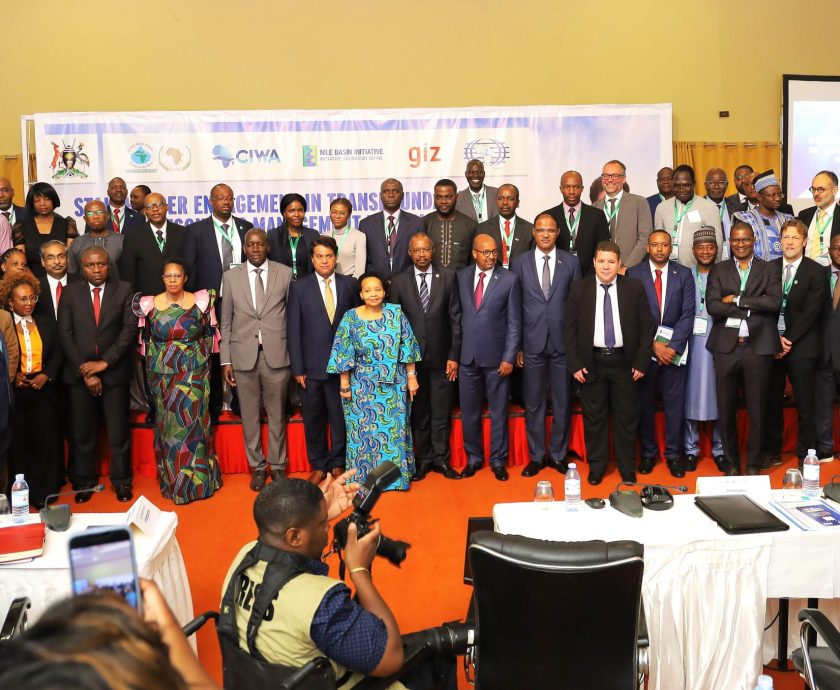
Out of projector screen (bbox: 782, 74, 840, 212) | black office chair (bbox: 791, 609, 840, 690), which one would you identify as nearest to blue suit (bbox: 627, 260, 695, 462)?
black office chair (bbox: 791, 609, 840, 690)

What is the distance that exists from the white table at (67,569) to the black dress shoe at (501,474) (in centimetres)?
296

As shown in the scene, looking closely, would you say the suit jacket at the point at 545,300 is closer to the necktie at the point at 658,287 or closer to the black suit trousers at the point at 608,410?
the black suit trousers at the point at 608,410

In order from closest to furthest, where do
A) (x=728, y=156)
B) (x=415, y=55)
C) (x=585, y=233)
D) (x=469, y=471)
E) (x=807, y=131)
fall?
1. (x=469, y=471)
2. (x=585, y=233)
3. (x=415, y=55)
4. (x=807, y=131)
5. (x=728, y=156)

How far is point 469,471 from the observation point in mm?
6289

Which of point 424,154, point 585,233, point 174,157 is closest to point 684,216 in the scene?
point 585,233

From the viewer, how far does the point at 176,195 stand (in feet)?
29.4

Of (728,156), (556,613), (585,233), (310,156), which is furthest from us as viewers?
(728,156)

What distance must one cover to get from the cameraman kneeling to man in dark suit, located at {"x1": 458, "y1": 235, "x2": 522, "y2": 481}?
3.71m

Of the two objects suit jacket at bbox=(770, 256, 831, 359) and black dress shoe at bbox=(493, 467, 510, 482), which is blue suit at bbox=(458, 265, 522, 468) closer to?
black dress shoe at bbox=(493, 467, 510, 482)

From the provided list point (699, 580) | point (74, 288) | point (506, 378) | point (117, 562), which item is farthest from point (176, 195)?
point (117, 562)

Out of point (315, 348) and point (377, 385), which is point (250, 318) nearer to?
point (315, 348)

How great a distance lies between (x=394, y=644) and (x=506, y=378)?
3.97 m

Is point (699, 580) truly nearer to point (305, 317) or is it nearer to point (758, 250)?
point (305, 317)

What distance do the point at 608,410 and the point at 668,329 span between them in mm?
708
